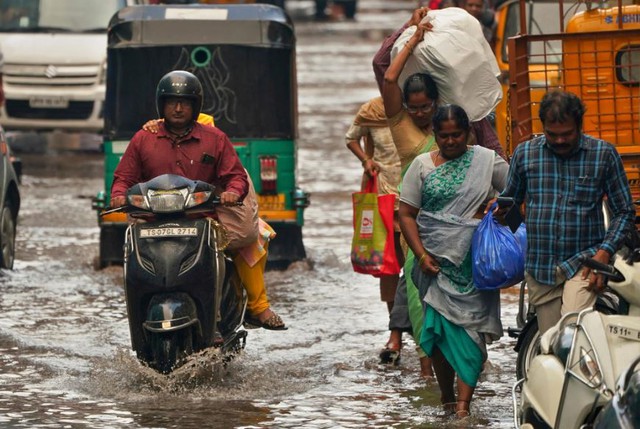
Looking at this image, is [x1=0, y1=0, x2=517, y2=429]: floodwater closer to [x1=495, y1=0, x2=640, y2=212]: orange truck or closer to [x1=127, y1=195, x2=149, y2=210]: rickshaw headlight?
[x1=127, y1=195, x2=149, y2=210]: rickshaw headlight

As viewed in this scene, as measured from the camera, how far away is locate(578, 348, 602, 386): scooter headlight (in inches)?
253

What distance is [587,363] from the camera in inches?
256

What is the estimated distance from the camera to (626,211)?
25.0 ft

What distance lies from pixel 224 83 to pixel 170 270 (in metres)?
4.57

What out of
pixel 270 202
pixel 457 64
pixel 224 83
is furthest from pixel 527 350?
pixel 224 83

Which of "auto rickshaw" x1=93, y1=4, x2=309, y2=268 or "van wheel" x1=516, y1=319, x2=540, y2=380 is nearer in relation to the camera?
"van wheel" x1=516, y1=319, x2=540, y2=380

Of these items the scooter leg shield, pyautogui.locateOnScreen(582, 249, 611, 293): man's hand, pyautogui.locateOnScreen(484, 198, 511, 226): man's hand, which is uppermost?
pyautogui.locateOnScreen(484, 198, 511, 226): man's hand

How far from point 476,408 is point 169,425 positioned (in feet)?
4.98

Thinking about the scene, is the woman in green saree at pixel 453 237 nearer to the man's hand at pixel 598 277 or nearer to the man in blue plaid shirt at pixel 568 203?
the man in blue plaid shirt at pixel 568 203

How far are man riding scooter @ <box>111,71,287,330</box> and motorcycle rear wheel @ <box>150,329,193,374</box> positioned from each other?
74 centimetres

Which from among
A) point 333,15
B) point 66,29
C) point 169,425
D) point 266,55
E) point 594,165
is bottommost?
point 169,425

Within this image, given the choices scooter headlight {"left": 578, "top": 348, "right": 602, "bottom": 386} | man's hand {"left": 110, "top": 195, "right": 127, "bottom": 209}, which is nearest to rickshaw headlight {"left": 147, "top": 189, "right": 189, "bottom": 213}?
man's hand {"left": 110, "top": 195, "right": 127, "bottom": 209}

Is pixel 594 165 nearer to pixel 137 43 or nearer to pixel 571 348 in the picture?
pixel 571 348

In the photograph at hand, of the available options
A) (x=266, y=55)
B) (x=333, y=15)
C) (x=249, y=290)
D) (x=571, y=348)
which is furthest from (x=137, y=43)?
(x=333, y=15)
